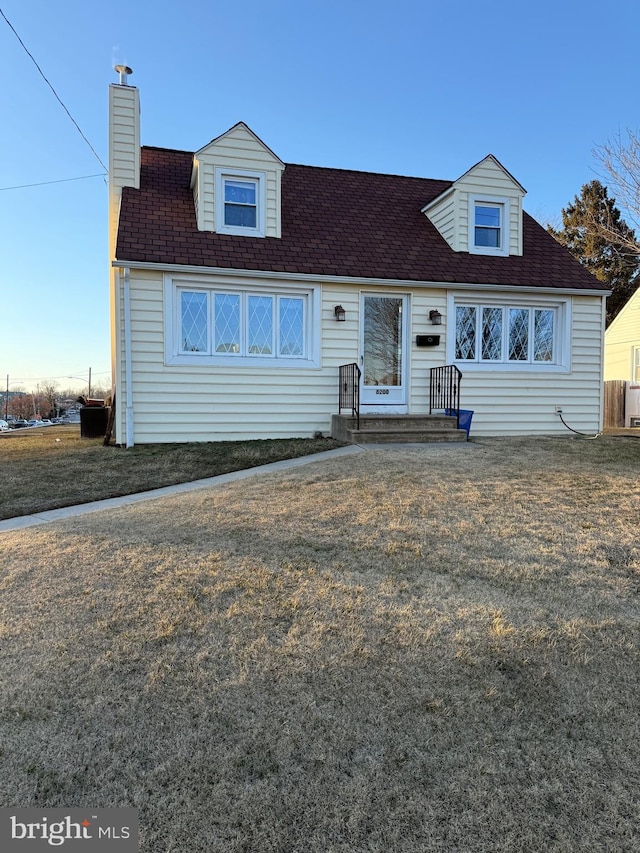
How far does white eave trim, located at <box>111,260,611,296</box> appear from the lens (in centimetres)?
890

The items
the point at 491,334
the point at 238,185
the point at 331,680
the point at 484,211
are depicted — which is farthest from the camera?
the point at 484,211

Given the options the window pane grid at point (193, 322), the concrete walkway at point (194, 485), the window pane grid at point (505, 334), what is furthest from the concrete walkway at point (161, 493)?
the window pane grid at point (505, 334)

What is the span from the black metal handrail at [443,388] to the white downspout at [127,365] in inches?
231

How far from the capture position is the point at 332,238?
10.5m

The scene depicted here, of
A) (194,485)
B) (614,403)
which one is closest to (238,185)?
(194,485)

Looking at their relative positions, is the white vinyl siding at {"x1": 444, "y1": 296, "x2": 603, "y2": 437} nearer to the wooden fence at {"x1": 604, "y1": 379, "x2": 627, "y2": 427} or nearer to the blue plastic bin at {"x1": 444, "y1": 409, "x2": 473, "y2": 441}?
the blue plastic bin at {"x1": 444, "y1": 409, "x2": 473, "y2": 441}

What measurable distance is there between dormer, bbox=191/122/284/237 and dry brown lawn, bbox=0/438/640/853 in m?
7.42

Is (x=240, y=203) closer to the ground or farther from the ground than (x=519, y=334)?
farther from the ground

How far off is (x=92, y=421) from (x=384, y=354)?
6.80m

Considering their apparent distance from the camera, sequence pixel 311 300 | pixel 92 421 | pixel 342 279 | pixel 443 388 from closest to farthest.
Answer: pixel 342 279 < pixel 311 300 < pixel 443 388 < pixel 92 421

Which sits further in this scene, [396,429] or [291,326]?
[291,326]

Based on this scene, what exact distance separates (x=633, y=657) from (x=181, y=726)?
2.14 meters

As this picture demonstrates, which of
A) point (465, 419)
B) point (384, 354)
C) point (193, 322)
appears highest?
point (193, 322)

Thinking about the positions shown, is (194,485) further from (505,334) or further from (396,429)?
(505,334)
